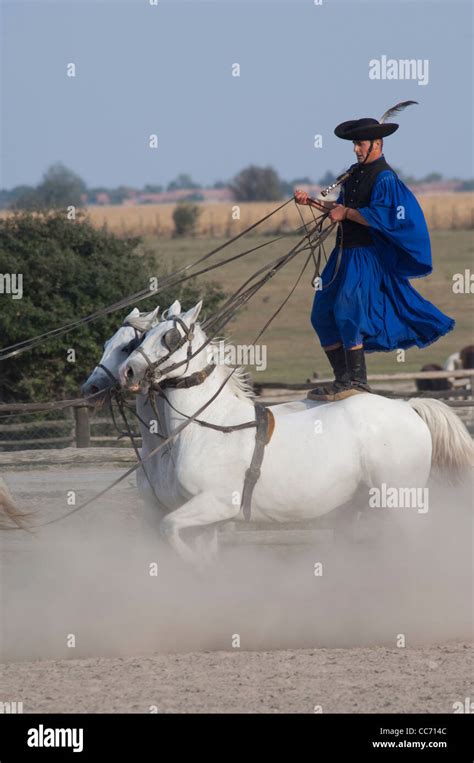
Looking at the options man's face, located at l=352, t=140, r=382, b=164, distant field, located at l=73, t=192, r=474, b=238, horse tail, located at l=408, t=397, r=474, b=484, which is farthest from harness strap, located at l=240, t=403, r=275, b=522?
distant field, located at l=73, t=192, r=474, b=238

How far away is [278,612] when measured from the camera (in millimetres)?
8297

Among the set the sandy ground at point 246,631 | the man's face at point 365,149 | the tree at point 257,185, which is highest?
the tree at point 257,185

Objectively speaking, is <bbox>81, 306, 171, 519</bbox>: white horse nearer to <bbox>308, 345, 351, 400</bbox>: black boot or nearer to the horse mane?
the horse mane

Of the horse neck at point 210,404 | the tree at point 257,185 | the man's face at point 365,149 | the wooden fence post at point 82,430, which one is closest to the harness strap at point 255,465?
the horse neck at point 210,404

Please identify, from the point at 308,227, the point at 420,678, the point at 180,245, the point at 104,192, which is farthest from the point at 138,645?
the point at 104,192

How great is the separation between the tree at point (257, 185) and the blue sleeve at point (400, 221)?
7866cm

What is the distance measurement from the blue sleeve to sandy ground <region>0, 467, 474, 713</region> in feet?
5.39

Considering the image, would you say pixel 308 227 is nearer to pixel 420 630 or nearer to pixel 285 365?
pixel 420 630

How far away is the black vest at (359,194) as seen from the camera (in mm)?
8492

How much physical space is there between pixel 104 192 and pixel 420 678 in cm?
12838

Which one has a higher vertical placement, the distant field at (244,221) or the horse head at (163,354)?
the distant field at (244,221)

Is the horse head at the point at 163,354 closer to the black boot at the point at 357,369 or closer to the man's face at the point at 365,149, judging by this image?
the black boot at the point at 357,369

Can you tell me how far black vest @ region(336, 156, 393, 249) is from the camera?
8.49 metres

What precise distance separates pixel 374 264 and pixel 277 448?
1408 mm
